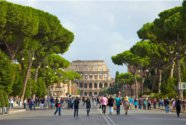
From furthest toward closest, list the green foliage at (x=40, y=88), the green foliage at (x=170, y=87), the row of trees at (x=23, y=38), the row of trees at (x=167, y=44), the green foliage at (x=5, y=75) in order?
the green foliage at (x=40, y=88)
the green foliage at (x=170, y=87)
the row of trees at (x=167, y=44)
the green foliage at (x=5, y=75)
the row of trees at (x=23, y=38)

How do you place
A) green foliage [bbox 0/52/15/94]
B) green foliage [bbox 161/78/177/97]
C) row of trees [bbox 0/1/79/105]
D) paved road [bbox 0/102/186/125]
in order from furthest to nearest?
1. green foliage [bbox 161/78/177/97]
2. green foliage [bbox 0/52/15/94]
3. row of trees [bbox 0/1/79/105]
4. paved road [bbox 0/102/186/125]

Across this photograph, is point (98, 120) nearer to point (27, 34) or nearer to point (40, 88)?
point (27, 34)

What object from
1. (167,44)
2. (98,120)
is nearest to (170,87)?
(167,44)

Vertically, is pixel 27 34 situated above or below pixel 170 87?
above

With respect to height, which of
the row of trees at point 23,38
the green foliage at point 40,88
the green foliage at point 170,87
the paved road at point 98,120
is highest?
the row of trees at point 23,38

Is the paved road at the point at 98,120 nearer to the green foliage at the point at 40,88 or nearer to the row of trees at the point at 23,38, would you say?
the row of trees at the point at 23,38

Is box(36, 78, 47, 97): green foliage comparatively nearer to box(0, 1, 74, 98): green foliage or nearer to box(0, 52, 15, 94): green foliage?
box(0, 1, 74, 98): green foliage

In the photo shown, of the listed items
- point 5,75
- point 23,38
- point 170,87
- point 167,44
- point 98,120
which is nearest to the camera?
point 98,120

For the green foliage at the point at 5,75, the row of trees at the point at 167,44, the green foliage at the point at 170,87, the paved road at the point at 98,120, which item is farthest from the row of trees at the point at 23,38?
the paved road at the point at 98,120

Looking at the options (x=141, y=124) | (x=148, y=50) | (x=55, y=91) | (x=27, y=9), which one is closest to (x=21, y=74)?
(x=148, y=50)

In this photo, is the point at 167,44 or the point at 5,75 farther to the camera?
the point at 167,44

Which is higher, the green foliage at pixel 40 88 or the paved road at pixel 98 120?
the green foliage at pixel 40 88

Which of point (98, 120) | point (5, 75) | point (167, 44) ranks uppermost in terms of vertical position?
point (167, 44)

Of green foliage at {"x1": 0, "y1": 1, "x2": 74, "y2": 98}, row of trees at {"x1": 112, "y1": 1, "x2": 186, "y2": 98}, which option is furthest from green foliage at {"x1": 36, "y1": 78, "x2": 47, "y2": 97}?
row of trees at {"x1": 112, "y1": 1, "x2": 186, "y2": 98}
